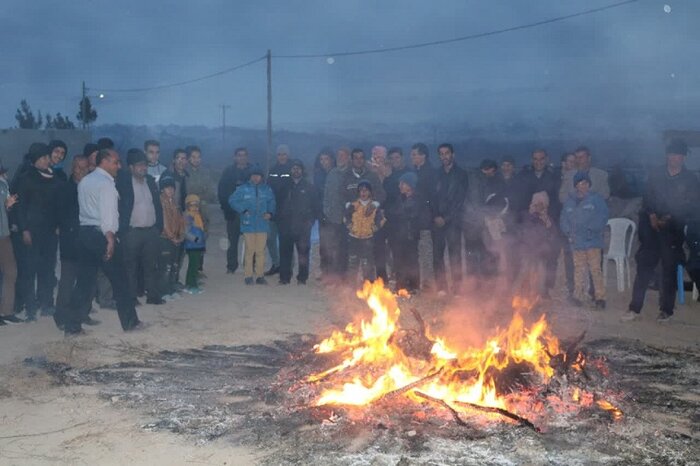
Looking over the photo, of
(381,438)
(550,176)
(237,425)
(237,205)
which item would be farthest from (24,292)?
(550,176)

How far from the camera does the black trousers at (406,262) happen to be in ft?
35.5

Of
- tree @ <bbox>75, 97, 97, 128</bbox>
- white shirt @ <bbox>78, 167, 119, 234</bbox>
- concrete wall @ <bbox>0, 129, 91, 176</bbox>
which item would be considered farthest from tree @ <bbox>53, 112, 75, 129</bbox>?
white shirt @ <bbox>78, 167, 119, 234</bbox>

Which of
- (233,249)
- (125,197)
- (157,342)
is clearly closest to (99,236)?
(125,197)

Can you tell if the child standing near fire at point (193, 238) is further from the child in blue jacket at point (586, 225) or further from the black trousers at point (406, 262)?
the child in blue jacket at point (586, 225)

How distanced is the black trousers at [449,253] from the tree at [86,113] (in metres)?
33.3

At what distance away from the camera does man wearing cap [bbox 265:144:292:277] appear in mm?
11711

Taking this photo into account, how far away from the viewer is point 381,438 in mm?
5199

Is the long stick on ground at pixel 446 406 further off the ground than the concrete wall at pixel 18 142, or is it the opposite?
the concrete wall at pixel 18 142

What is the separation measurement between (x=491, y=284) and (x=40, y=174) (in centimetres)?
641

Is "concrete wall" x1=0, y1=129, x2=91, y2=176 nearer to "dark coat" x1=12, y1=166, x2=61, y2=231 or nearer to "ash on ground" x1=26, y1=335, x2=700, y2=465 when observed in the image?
"dark coat" x1=12, y1=166, x2=61, y2=231

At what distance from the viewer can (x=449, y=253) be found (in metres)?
10.6

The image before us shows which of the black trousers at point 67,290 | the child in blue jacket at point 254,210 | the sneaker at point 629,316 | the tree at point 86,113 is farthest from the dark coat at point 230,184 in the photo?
the tree at point 86,113

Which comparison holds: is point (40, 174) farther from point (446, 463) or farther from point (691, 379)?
point (691, 379)

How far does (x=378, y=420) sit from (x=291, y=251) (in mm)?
6349
